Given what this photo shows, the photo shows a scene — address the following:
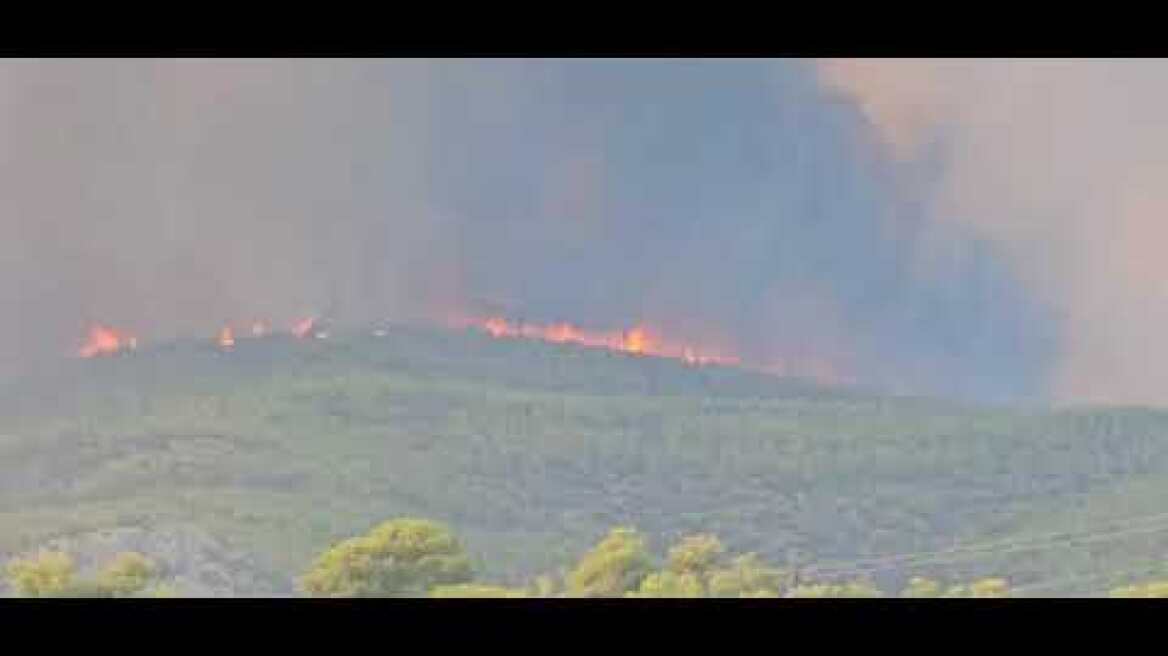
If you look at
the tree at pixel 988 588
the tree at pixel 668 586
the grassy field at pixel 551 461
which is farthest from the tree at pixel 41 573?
the tree at pixel 988 588

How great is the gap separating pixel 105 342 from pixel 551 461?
3.39 ft

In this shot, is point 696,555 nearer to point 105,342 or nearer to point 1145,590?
point 1145,590

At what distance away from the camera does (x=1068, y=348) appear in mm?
4305

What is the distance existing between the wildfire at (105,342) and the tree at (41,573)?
1.48 feet

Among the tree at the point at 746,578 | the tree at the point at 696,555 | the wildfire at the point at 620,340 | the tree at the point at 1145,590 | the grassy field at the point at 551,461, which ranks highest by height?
the wildfire at the point at 620,340

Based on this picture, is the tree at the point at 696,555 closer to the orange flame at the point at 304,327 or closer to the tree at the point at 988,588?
the tree at the point at 988,588

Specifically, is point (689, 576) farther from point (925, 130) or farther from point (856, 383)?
point (925, 130)

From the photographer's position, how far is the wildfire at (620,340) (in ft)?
14.2

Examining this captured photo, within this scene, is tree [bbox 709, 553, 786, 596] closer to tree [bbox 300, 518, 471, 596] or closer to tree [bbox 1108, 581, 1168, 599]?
tree [bbox 300, 518, 471, 596]

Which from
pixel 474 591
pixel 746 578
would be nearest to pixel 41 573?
pixel 474 591
